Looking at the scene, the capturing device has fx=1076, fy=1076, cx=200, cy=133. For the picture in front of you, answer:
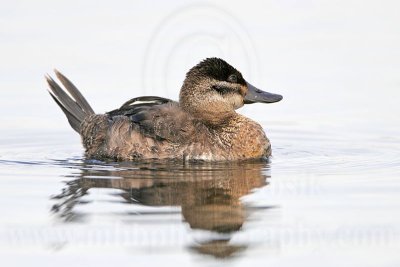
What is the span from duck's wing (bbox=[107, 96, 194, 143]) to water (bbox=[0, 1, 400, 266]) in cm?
37

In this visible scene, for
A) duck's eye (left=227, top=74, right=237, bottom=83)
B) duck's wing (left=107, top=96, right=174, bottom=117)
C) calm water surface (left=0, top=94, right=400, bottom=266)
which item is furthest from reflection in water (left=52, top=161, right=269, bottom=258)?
duck's eye (left=227, top=74, right=237, bottom=83)

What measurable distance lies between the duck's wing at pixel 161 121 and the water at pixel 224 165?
1.20 feet

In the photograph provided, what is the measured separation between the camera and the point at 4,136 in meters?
11.4

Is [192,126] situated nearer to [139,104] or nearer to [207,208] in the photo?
[139,104]

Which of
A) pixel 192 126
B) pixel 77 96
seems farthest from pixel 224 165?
pixel 77 96

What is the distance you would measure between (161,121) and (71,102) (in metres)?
1.73

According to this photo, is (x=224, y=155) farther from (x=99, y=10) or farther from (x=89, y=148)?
(x=99, y=10)

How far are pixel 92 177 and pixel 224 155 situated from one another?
1.56 m

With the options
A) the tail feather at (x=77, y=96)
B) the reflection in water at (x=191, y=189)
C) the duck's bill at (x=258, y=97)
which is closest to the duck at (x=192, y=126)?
the duck's bill at (x=258, y=97)

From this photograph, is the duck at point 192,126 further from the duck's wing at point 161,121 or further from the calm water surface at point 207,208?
the calm water surface at point 207,208

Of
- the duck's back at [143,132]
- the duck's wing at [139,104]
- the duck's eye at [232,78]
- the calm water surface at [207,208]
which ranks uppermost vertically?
the duck's eye at [232,78]

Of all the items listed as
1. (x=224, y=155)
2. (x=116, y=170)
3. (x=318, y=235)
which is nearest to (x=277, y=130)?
(x=224, y=155)

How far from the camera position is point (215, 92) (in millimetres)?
10570

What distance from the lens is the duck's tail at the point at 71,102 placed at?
11531 mm
